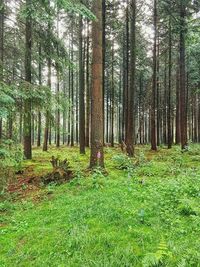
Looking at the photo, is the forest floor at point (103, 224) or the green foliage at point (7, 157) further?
the green foliage at point (7, 157)

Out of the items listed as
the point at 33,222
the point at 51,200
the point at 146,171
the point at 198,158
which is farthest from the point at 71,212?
the point at 198,158

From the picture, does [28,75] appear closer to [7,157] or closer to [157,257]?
[7,157]

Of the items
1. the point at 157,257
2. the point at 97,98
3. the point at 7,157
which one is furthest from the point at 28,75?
the point at 157,257

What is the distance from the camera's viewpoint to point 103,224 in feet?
19.4

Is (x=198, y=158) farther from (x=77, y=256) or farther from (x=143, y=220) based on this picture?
(x=77, y=256)

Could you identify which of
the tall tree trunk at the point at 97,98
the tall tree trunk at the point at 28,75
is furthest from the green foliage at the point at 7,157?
the tall tree trunk at the point at 97,98

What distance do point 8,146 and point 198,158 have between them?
30.8 feet

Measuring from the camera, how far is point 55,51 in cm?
1260

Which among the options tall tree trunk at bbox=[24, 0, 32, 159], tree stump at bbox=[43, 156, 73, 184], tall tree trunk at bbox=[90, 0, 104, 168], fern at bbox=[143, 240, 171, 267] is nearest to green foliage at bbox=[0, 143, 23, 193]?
tall tree trunk at bbox=[24, 0, 32, 159]

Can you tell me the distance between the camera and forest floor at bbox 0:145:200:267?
4824 mm

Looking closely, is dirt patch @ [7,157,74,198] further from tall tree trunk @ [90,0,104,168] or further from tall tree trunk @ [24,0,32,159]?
tall tree trunk @ [24,0,32,159]

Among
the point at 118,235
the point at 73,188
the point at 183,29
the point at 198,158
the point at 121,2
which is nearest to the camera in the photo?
the point at 118,235

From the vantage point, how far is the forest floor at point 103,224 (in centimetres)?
482

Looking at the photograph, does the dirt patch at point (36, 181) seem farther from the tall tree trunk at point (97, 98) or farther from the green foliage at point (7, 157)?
the tall tree trunk at point (97, 98)
